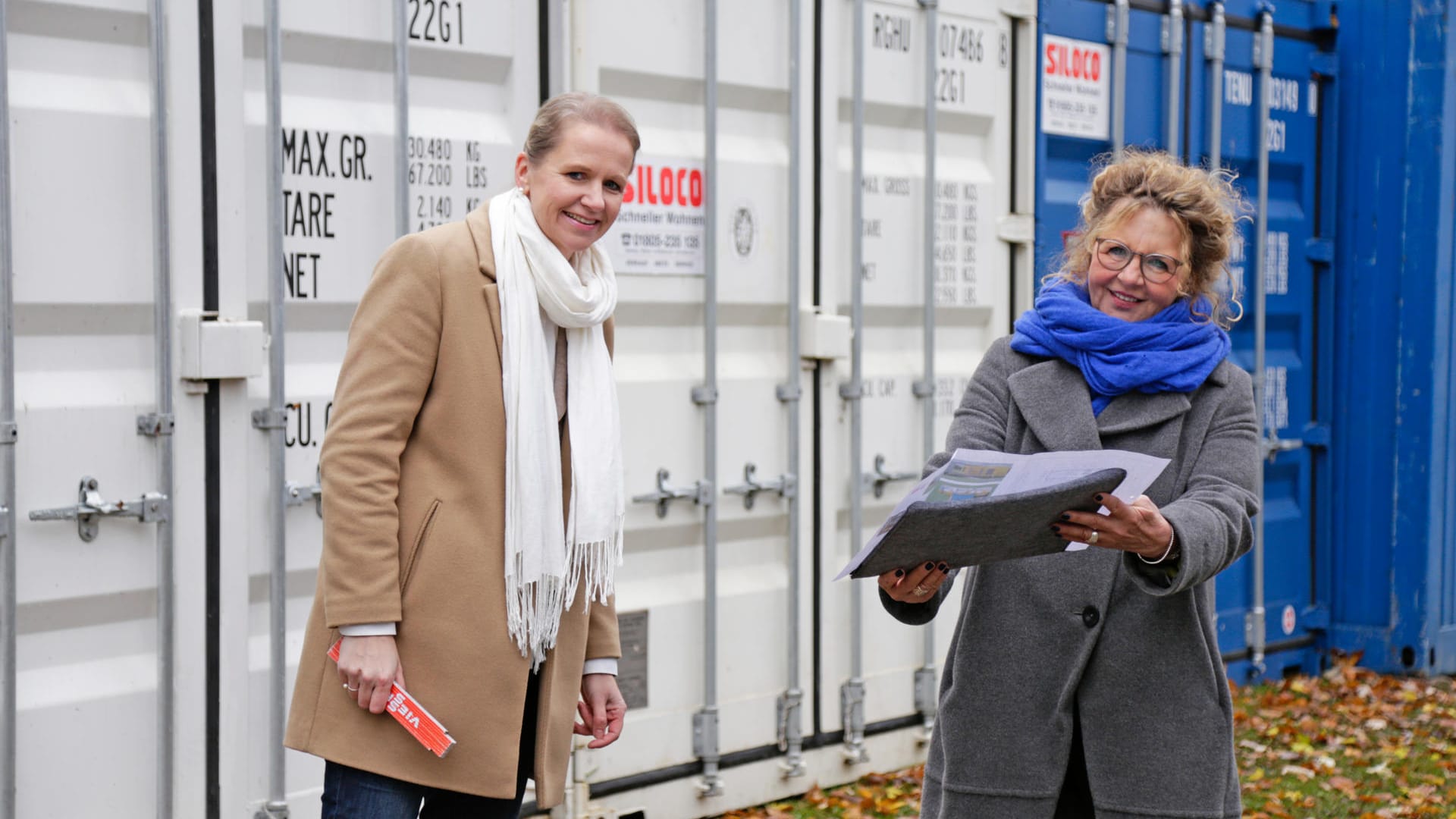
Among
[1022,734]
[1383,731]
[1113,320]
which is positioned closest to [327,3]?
[1113,320]

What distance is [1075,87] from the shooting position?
6.00m

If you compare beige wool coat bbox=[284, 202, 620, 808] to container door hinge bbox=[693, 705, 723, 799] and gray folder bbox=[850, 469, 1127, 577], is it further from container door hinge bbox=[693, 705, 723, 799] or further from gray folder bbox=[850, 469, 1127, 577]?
container door hinge bbox=[693, 705, 723, 799]

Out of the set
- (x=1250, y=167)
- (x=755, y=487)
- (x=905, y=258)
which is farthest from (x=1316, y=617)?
(x=755, y=487)

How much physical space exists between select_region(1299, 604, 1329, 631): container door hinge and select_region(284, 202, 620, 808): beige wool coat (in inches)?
210

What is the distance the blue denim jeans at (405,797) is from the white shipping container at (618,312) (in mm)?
1164

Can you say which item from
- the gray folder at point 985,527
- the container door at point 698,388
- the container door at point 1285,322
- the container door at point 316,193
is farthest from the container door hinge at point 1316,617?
the gray folder at point 985,527

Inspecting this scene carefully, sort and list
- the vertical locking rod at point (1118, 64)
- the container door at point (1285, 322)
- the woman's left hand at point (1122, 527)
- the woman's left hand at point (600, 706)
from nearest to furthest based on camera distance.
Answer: the woman's left hand at point (1122, 527), the woman's left hand at point (600, 706), the vertical locking rod at point (1118, 64), the container door at point (1285, 322)

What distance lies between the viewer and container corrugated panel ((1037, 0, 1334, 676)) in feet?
19.7

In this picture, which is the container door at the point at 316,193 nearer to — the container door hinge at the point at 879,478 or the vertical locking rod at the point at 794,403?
the vertical locking rod at the point at 794,403

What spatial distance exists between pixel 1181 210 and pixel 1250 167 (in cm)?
440

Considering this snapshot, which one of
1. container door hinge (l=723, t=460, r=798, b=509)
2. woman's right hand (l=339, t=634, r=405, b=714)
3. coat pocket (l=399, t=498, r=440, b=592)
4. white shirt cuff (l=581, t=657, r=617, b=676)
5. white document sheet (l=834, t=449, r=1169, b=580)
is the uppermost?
white document sheet (l=834, t=449, r=1169, b=580)

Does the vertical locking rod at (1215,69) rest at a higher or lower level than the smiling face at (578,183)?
higher

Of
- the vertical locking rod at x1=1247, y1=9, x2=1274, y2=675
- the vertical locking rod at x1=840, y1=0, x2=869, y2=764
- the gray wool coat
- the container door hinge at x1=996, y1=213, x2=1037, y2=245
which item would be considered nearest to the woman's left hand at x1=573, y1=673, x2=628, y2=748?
the gray wool coat

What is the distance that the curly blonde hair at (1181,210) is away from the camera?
2.79 m
